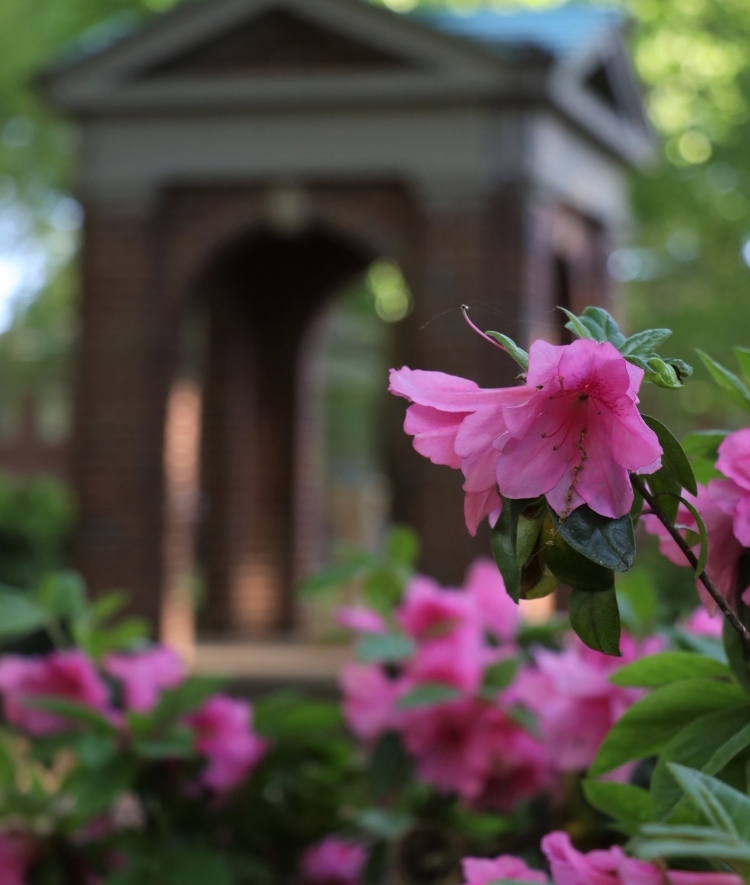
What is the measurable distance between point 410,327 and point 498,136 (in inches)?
41.8

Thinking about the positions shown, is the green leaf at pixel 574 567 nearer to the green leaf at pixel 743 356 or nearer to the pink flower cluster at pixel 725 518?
the pink flower cluster at pixel 725 518

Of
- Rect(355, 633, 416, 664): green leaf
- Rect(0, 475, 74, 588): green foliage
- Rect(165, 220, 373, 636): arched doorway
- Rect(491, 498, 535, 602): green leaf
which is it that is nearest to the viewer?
Rect(491, 498, 535, 602): green leaf

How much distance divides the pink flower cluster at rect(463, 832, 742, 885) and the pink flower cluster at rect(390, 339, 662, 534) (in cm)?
21

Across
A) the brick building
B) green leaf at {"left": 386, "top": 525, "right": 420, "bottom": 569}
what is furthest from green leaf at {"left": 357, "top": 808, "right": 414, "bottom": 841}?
the brick building

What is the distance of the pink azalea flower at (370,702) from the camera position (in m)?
1.59

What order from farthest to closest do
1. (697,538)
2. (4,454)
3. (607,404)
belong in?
(4,454) < (697,538) < (607,404)

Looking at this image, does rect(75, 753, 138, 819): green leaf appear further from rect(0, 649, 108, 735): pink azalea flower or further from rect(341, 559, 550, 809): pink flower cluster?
rect(341, 559, 550, 809): pink flower cluster

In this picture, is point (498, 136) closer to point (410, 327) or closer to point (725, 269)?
point (410, 327)

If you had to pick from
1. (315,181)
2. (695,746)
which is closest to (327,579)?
(695,746)

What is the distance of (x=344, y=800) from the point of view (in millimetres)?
1753

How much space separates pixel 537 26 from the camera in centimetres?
685

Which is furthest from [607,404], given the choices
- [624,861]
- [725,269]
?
[725,269]

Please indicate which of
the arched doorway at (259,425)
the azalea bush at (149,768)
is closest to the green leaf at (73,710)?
the azalea bush at (149,768)

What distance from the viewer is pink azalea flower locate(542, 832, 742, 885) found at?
721mm
